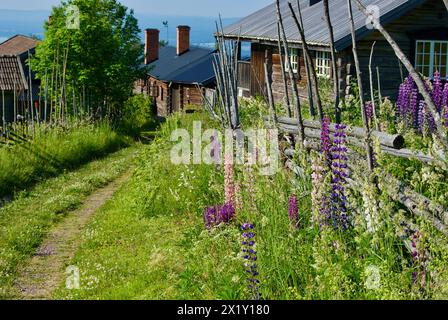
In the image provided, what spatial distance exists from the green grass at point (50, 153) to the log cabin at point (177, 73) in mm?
18566

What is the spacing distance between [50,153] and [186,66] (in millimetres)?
29096

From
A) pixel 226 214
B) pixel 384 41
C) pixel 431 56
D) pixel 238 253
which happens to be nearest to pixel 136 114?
pixel 384 41

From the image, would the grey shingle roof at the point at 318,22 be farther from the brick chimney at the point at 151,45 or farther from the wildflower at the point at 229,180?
the brick chimney at the point at 151,45

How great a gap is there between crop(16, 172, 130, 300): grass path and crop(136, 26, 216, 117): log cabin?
2798 cm

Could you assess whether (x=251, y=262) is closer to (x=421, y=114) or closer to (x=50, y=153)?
(x=421, y=114)

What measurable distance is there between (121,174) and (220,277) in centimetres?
1027

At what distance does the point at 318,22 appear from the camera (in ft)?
67.7

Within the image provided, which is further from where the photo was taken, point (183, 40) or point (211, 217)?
point (183, 40)

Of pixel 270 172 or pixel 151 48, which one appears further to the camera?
pixel 151 48

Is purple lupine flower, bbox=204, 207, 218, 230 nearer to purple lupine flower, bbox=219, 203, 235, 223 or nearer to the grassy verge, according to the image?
purple lupine flower, bbox=219, 203, 235, 223

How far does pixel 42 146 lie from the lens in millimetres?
16766
